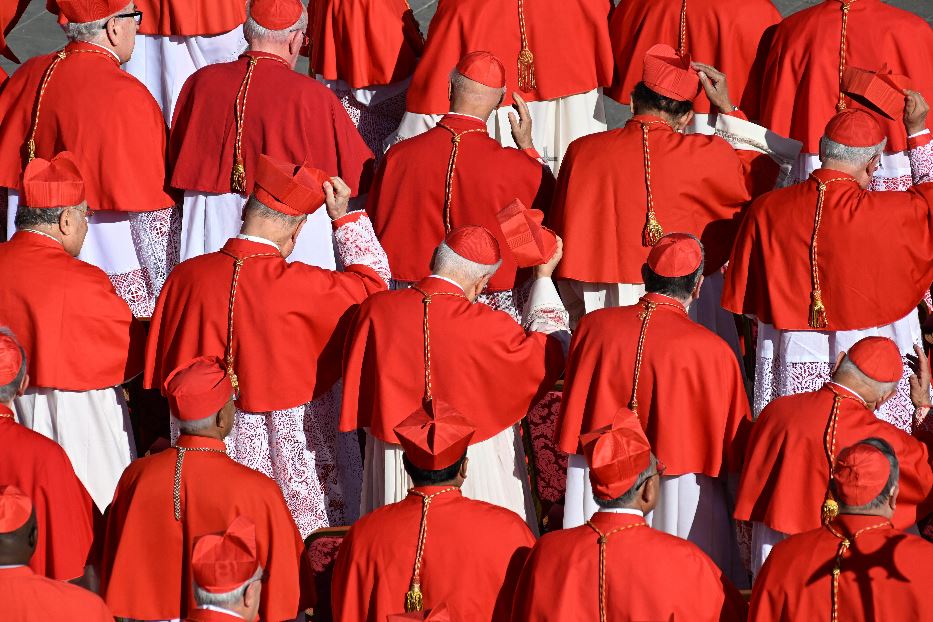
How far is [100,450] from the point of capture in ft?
30.6

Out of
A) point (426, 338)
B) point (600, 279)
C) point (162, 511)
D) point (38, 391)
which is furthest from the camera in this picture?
point (600, 279)

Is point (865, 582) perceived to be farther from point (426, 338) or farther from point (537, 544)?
point (426, 338)

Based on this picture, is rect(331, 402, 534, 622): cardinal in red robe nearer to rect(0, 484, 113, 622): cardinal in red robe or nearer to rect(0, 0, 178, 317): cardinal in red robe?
rect(0, 484, 113, 622): cardinal in red robe

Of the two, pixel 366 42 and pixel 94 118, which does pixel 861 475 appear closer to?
pixel 94 118

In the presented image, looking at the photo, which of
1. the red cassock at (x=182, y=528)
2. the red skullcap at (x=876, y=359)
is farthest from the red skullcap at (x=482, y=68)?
the red cassock at (x=182, y=528)

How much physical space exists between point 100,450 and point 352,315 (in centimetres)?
145

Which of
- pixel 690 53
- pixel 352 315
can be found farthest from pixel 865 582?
pixel 690 53

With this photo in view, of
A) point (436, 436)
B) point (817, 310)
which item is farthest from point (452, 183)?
point (436, 436)

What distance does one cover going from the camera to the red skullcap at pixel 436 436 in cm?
711

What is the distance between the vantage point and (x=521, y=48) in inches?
437

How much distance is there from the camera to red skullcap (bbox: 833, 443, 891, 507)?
6.83 m

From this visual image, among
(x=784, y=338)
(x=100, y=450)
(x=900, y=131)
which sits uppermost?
(x=900, y=131)

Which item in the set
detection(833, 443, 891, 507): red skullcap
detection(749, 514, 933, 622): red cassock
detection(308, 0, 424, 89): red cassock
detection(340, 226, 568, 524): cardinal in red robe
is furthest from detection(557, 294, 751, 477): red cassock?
detection(308, 0, 424, 89): red cassock

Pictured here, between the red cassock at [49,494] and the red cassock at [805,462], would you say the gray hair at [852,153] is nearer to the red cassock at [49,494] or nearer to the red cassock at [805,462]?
the red cassock at [805,462]
